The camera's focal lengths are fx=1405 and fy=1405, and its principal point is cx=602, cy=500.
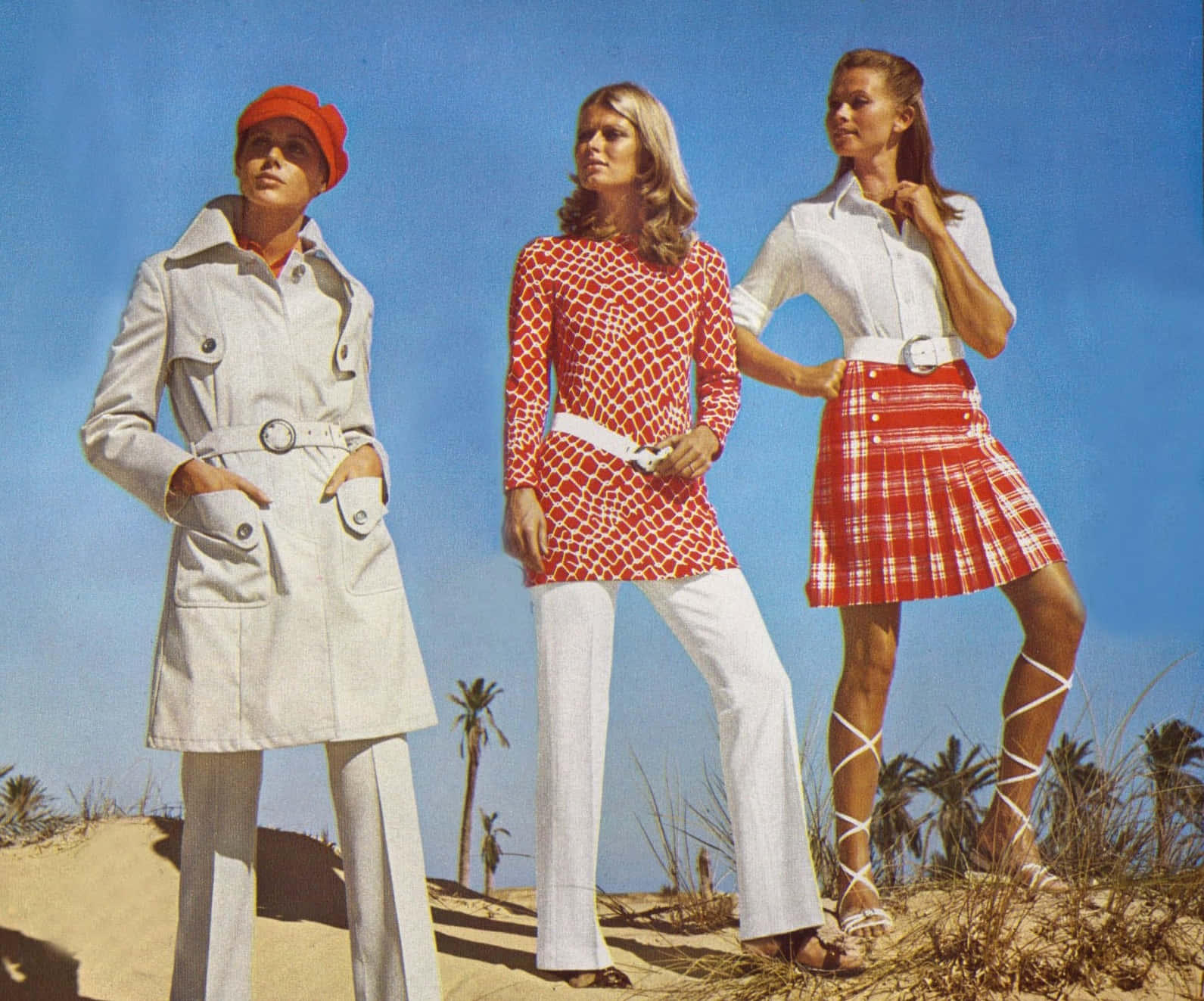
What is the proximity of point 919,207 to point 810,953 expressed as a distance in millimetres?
2518

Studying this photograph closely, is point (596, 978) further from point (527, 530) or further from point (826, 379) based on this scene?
point (826, 379)

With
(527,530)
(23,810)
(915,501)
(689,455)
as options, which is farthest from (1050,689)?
(23,810)

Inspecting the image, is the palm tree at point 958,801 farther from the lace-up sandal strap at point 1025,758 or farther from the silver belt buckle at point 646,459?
the silver belt buckle at point 646,459

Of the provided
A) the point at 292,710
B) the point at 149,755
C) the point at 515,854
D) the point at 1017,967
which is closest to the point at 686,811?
the point at 515,854

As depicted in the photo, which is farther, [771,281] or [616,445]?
[771,281]

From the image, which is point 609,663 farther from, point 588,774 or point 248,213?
point 248,213

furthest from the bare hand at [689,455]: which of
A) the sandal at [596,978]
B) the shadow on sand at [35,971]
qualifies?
the shadow on sand at [35,971]

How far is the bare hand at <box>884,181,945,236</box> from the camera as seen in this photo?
4.87 metres

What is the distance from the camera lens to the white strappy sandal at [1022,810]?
4.45 m

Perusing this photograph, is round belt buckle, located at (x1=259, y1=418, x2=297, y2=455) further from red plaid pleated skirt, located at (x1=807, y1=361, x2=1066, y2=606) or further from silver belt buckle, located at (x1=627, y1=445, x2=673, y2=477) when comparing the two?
red plaid pleated skirt, located at (x1=807, y1=361, x2=1066, y2=606)

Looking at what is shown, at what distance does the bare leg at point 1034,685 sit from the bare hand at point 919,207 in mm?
1238

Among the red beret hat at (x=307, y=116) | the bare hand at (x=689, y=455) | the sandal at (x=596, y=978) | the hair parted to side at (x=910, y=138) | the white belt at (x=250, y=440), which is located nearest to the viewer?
the white belt at (x=250, y=440)

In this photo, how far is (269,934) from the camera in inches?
182

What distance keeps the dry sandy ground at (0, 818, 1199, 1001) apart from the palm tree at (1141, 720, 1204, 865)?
0.58 meters
